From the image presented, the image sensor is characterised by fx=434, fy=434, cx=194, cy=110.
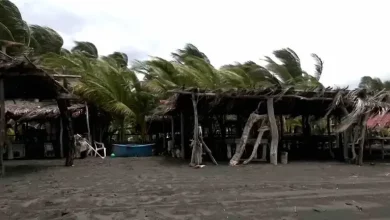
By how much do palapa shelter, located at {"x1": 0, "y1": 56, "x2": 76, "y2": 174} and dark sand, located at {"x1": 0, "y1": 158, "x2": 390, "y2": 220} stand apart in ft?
8.57

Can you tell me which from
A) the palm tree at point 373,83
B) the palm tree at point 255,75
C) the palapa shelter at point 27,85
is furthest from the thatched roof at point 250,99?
the palm tree at point 373,83

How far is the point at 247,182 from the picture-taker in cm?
923

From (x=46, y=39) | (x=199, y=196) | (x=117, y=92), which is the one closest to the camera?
(x=199, y=196)

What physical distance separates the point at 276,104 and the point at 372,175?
590cm

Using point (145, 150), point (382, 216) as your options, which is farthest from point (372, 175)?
point (145, 150)

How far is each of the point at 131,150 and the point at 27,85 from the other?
24.3ft

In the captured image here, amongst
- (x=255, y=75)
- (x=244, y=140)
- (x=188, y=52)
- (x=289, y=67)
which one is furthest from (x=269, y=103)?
(x=188, y=52)

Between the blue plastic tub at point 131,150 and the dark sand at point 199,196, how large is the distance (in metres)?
8.32

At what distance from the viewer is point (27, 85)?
13102 mm

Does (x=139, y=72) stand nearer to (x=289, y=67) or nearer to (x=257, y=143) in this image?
(x=289, y=67)

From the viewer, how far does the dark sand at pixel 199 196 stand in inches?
233

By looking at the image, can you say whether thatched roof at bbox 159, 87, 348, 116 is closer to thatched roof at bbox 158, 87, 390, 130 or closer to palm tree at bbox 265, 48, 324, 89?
thatched roof at bbox 158, 87, 390, 130

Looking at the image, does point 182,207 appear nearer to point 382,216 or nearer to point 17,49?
point 382,216

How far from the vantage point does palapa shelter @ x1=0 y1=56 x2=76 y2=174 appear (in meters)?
10.9
